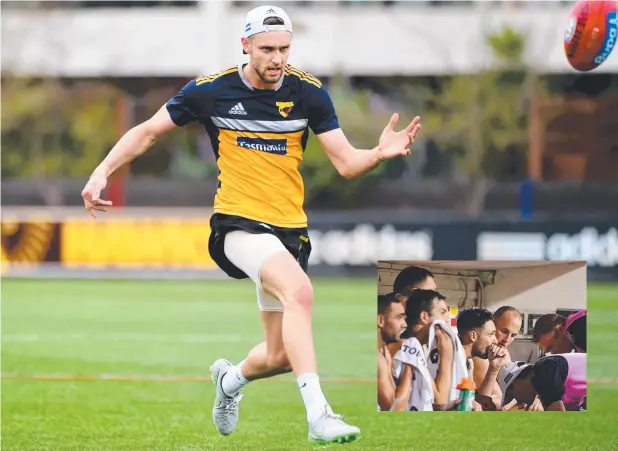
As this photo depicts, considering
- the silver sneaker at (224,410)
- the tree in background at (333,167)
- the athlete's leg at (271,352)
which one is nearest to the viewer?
the athlete's leg at (271,352)

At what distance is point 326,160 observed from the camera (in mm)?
30719

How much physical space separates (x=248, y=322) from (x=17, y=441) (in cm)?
768

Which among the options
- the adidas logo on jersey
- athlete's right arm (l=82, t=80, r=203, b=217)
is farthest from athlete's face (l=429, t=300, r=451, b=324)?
athlete's right arm (l=82, t=80, r=203, b=217)

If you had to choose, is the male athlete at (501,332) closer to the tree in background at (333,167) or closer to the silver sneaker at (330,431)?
the silver sneaker at (330,431)

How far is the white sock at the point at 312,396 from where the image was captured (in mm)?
6594

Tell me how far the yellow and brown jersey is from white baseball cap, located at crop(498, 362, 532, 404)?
152cm

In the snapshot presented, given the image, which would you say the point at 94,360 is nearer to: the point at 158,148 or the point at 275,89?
the point at 275,89

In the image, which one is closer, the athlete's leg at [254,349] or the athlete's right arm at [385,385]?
the athlete's leg at [254,349]

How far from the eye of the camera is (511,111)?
3061cm

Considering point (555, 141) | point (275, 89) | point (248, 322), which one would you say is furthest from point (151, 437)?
point (555, 141)

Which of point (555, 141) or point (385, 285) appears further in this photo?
point (555, 141)

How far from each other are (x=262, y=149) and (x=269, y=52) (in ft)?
1.89

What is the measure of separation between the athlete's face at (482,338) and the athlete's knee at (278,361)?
113 cm

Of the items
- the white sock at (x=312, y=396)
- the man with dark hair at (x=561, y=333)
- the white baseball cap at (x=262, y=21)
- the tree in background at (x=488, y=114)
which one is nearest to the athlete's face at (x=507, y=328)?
the man with dark hair at (x=561, y=333)
